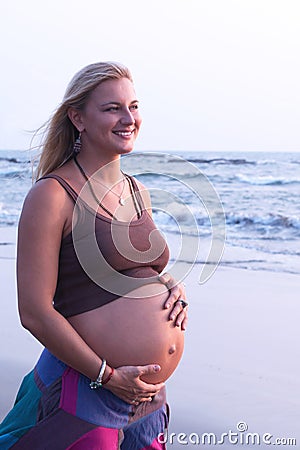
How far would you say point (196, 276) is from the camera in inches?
275

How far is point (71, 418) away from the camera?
223 cm

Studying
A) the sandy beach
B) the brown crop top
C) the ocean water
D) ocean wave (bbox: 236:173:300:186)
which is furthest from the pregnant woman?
ocean wave (bbox: 236:173:300:186)

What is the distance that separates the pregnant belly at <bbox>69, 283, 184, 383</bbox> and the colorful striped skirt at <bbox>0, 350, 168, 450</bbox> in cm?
11

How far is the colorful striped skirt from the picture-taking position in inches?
87.5

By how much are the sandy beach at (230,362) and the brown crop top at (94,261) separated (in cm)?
138

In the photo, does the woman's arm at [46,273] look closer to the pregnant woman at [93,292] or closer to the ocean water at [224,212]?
the pregnant woman at [93,292]

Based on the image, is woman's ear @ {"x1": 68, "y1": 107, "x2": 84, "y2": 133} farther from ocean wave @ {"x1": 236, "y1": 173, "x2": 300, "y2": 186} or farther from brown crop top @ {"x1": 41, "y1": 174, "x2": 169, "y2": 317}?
ocean wave @ {"x1": 236, "y1": 173, "x2": 300, "y2": 186}

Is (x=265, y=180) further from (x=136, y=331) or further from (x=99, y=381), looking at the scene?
(x=99, y=381)

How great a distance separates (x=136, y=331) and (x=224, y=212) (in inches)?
399

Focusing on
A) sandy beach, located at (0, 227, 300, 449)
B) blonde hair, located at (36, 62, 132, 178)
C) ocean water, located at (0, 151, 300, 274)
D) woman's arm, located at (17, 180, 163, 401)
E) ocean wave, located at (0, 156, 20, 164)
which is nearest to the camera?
woman's arm, located at (17, 180, 163, 401)

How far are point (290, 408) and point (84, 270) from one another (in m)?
1.99

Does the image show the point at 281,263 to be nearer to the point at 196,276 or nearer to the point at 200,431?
the point at 196,276

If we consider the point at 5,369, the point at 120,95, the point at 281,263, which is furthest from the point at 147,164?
the point at 120,95

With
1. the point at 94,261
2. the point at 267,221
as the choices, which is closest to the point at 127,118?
the point at 94,261
